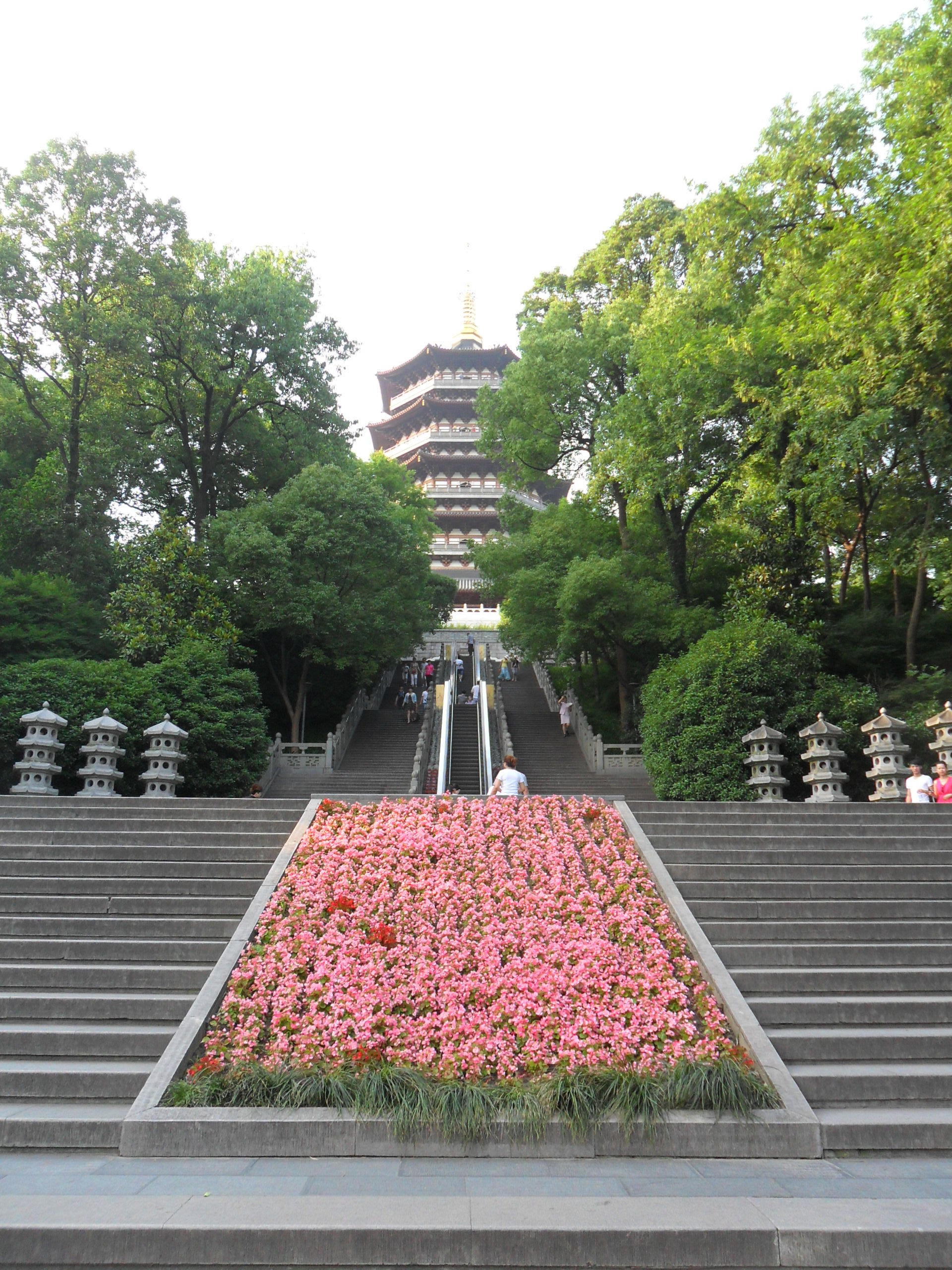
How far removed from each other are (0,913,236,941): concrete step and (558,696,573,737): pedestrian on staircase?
14893 millimetres

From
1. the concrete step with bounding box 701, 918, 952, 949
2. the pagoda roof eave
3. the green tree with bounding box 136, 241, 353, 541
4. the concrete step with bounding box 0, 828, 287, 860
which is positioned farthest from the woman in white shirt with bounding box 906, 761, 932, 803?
the pagoda roof eave

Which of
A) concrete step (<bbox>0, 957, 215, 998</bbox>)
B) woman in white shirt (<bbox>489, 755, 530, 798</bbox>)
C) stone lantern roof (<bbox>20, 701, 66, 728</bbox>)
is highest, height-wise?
stone lantern roof (<bbox>20, 701, 66, 728</bbox>)

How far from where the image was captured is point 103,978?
6320mm

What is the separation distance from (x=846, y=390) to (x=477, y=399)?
1099 centimetres

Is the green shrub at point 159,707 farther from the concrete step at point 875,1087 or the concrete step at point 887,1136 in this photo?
the concrete step at point 887,1136

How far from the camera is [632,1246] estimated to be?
3.70 m

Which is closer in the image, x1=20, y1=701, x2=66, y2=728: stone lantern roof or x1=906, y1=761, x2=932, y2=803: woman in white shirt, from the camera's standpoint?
x1=906, y1=761, x2=932, y2=803: woman in white shirt

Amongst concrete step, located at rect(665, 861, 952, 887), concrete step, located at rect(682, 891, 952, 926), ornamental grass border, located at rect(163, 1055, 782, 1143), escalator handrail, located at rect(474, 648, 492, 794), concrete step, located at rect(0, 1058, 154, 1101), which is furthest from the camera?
escalator handrail, located at rect(474, 648, 492, 794)

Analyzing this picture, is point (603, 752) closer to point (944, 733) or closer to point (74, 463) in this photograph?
point (944, 733)

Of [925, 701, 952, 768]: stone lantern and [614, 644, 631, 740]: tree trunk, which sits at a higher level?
[614, 644, 631, 740]: tree trunk

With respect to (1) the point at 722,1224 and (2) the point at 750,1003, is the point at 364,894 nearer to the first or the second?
(2) the point at 750,1003

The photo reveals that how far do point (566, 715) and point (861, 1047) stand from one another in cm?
1566

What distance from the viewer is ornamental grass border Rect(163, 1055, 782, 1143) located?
186 inches

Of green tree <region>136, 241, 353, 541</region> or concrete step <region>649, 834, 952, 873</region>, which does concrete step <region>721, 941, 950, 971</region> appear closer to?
concrete step <region>649, 834, 952, 873</region>
